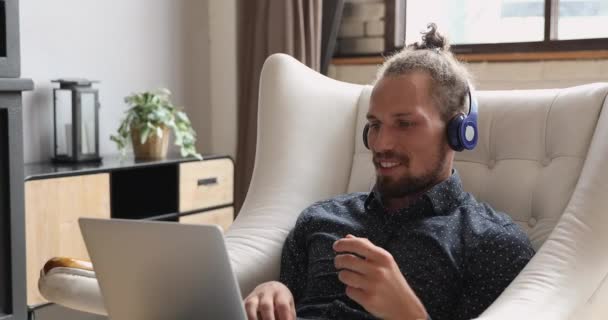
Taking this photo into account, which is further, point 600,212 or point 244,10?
point 244,10

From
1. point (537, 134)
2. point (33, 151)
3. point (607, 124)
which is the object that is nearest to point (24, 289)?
point (33, 151)

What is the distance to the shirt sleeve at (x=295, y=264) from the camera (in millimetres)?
1573

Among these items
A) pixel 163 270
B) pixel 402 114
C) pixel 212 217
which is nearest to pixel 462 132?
pixel 402 114

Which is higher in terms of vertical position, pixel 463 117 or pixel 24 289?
pixel 463 117

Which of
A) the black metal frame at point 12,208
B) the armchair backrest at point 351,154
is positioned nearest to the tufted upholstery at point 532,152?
the armchair backrest at point 351,154

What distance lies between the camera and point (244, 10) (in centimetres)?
331

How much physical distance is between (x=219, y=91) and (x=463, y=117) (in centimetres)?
223

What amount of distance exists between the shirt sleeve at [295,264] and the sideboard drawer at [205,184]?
1.27 m

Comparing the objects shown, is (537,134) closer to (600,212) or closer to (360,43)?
(600,212)

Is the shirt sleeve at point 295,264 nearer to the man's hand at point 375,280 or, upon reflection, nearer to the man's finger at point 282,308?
the man's finger at point 282,308

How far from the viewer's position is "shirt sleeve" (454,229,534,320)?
4.34ft

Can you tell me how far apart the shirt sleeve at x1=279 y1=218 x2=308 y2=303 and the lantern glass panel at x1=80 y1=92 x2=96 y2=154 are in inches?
51.9

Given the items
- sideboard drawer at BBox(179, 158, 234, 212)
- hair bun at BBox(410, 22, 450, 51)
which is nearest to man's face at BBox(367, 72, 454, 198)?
hair bun at BBox(410, 22, 450, 51)

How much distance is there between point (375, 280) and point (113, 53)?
2.15 m
